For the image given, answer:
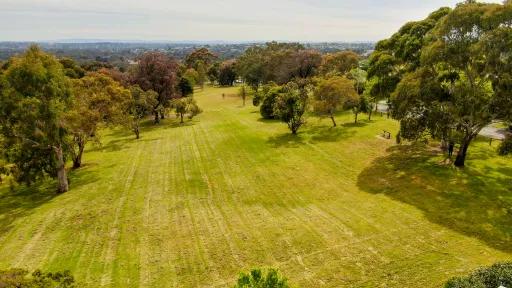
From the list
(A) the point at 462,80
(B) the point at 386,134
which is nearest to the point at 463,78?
(A) the point at 462,80

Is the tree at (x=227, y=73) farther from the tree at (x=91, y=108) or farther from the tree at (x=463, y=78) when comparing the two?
the tree at (x=463, y=78)

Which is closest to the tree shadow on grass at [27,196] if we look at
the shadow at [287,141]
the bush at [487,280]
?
the shadow at [287,141]

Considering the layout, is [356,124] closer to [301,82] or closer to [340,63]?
[301,82]

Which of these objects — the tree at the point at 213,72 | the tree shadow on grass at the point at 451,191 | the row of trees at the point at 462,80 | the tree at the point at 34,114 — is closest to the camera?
the tree shadow on grass at the point at 451,191

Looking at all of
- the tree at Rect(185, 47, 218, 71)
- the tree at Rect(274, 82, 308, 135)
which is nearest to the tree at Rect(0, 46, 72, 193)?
the tree at Rect(274, 82, 308, 135)

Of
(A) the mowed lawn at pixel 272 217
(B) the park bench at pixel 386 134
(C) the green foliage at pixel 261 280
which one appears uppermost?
(C) the green foliage at pixel 261 280

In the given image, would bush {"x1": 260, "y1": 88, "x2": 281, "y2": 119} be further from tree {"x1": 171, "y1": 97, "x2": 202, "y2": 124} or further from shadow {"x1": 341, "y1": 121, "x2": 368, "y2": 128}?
shadow {"x1": 341, "y1": 121, "x2": 368, "y2": 128}
